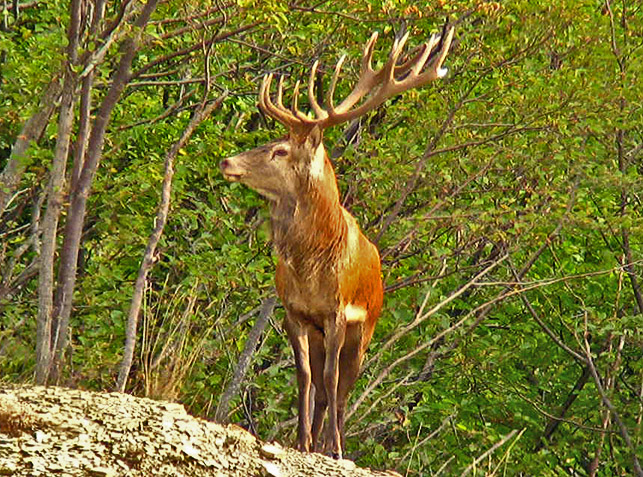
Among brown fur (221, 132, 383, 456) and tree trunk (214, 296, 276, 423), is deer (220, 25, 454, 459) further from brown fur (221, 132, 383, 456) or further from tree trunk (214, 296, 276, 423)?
tree trunk (214, 296, 276, 423)

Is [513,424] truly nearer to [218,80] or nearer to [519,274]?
[519,274]

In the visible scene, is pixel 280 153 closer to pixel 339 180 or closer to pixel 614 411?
pixel 339 180

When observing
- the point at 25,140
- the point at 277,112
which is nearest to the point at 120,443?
the point at 277,112

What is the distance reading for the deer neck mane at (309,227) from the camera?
7.93 meters

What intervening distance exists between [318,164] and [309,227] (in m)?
0.37

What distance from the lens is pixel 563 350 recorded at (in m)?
15.5

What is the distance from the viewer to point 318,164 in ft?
26.2

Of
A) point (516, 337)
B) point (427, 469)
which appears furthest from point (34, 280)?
point (516, 337)

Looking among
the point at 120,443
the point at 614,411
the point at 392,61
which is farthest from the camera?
the point at 614,411

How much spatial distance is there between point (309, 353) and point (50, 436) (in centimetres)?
215

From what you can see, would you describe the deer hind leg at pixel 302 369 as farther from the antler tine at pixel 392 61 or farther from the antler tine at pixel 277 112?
the antler tine at pixel 392 61

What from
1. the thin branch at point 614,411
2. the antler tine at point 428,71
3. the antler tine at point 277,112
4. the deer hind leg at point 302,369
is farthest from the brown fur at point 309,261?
the thin branch at point 614,411

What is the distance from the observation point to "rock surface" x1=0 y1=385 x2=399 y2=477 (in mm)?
6211

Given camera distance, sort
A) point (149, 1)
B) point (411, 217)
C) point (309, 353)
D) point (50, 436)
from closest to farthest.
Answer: point (50, 436), point (309, 353), point (149, 1), point (411, 217)
